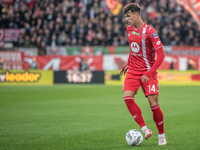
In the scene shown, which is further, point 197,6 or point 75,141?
point 197,6

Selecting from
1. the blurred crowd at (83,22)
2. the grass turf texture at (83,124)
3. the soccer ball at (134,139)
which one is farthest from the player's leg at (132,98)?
the blurred crowd at (83,22)

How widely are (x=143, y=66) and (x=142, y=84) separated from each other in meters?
0.28

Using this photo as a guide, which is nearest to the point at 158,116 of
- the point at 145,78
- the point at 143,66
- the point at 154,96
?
the point at 154,96

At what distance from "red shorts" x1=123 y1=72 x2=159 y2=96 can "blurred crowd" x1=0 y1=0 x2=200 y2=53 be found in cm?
1566

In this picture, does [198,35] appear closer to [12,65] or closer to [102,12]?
[102,12]

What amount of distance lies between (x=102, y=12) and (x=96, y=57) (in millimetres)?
4764

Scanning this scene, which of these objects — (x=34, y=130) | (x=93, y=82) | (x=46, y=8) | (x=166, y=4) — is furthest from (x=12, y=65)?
(x=34, y=130)

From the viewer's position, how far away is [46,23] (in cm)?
2333

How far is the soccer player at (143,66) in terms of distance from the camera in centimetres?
514

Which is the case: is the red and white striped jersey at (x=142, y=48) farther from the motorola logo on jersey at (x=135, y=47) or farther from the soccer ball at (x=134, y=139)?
the soccer ball at (x=134, y=139)

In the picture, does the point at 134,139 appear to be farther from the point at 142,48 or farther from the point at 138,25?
the point at 138,25

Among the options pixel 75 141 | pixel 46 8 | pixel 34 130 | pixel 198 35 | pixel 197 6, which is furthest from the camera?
pixel 46 8

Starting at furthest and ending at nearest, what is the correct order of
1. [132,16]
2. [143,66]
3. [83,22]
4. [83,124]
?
[83,22]
[83,124]
[143,66]
[132,16]

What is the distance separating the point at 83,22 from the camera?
22.8m
